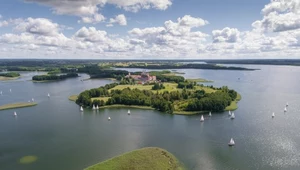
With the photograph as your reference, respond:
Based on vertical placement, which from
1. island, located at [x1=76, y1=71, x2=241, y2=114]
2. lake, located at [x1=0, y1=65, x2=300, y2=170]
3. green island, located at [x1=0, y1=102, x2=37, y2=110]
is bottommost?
lake, located at [x1=0, y1=65, x2=300, y2=170]

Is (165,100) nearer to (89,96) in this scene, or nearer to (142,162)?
(89,96)

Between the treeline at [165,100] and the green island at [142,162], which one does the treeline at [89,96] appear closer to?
the treeline at [165,100]

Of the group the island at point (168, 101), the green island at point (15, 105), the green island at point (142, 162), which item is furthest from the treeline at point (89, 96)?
the green island at point (142, 162)

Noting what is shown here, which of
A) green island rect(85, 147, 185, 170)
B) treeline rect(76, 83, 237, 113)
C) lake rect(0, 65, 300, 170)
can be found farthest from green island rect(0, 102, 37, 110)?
green island rect(85, 147, 185, 170)

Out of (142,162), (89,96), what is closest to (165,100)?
(89,96)

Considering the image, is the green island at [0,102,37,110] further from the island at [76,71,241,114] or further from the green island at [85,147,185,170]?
the green island at [85,147,185,170]

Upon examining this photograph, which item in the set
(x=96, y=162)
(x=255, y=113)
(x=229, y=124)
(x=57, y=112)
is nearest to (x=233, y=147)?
(x=229, y=124)

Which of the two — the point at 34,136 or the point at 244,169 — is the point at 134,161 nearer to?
the point at 244,169
